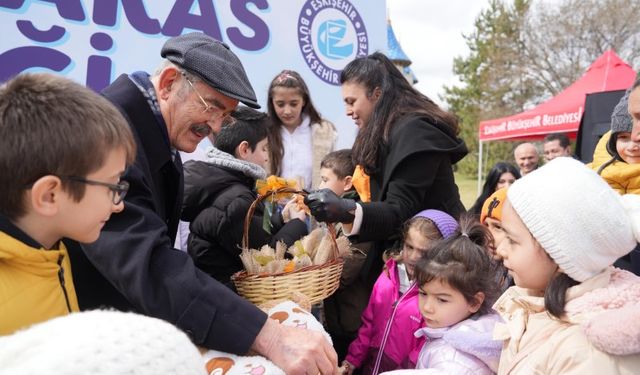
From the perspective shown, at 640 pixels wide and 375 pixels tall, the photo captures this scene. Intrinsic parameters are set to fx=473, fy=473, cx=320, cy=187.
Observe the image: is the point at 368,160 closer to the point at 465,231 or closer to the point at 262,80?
the point at 465,231

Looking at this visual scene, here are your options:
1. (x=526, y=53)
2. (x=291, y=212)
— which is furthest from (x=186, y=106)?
(x=526, y=53)

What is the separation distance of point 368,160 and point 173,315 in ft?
4.62

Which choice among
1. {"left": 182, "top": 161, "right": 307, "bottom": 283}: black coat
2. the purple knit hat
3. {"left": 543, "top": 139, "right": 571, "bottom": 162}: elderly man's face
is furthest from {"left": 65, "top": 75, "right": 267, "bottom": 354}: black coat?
{"left": 543, "top": 139, "right": 571, "bottom": 162}: elderly man's face

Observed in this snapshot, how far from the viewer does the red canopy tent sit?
911cm

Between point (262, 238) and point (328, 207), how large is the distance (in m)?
0.41

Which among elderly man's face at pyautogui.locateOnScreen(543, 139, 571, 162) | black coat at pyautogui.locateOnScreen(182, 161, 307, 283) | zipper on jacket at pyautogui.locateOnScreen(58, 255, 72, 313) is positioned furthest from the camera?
elderly man's face at pyautogui.locateOnScreen(543, 139, 571, 162)

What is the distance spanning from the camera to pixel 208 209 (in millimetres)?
2184

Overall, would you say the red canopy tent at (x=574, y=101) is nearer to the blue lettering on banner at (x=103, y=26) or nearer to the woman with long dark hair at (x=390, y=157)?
the blue lettering on banner at (x=103, y=26)

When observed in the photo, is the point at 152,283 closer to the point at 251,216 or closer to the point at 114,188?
the point at 114,188

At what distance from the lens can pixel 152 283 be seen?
4.10ft

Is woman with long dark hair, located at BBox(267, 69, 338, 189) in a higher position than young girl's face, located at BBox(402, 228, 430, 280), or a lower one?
higher

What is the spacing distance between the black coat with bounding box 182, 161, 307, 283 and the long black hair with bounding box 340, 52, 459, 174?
0.51 m

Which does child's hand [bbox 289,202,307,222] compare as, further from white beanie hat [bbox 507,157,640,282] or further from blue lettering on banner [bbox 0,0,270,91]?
blue lettering on banner [bbox 0,0,270,91]

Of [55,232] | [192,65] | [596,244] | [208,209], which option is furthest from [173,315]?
[596,244]
